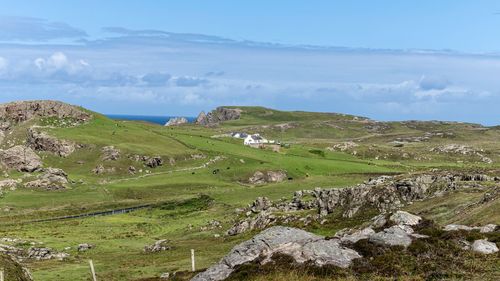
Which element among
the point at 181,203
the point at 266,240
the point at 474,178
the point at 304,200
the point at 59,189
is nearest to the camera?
the point at 266,240

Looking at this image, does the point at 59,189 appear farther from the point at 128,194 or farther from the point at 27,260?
the point at 27,260

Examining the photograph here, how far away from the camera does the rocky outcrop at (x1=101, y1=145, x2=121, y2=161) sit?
192 m

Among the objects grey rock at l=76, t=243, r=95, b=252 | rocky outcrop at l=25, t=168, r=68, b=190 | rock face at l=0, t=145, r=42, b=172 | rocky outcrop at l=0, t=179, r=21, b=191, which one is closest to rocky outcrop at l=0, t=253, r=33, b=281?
grey rock at l=76, t=243, r=95, b=252

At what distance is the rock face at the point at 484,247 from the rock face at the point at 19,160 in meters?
161

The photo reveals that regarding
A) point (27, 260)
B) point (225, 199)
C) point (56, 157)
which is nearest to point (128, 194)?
point (225, 199)

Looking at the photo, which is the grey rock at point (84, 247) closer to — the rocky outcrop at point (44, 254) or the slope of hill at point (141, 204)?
the slope of hill at point (141, 204)

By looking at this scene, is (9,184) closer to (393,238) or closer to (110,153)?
(110,153)

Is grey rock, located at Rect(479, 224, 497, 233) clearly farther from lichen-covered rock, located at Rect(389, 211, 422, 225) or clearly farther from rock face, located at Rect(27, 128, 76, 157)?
rock face, located at Rect(27, 128, 76, 157)

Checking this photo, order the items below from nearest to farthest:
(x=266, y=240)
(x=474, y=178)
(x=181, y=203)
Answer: (x=266, y=240)
(x=474, y=178)
(x=181, y=203)

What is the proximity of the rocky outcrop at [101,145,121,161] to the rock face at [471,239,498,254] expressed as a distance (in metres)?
165

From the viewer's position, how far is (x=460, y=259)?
121 feet

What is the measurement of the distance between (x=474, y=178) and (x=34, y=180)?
121m

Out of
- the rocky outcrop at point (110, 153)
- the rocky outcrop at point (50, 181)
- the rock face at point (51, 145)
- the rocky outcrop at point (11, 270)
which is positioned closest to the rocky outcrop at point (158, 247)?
the rocky outcrop at point (11, 270)

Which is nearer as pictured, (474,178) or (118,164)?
(474,178)
